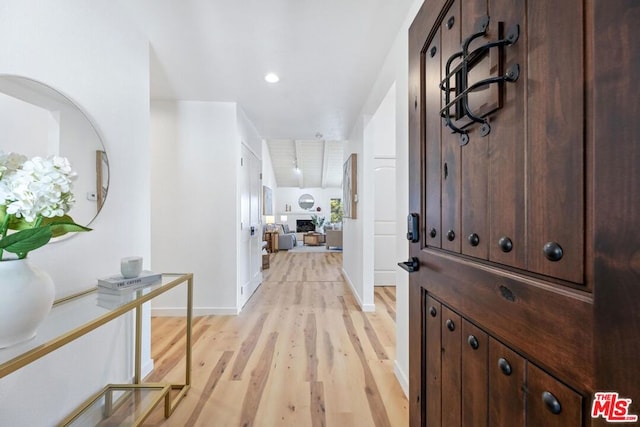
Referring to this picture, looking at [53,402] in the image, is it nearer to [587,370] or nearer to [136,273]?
[136,273]

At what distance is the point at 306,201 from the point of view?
1258 cm

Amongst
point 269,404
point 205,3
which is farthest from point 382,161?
point 269,404

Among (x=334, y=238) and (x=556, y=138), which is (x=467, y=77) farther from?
(x=334, y=238)

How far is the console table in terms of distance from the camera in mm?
749

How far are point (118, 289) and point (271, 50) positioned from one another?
72.2 inches

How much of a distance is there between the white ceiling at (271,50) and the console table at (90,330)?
5.41 feet

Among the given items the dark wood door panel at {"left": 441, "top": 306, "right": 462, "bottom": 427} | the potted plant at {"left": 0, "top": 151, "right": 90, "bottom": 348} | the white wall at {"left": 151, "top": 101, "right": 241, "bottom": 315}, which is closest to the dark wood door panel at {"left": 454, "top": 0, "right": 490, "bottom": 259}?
the dark wood door panel at {"left": 441, "top": 306, "right": 462, "bottom": 427}

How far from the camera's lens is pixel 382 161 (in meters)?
4.27

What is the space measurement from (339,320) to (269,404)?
4.36 feet

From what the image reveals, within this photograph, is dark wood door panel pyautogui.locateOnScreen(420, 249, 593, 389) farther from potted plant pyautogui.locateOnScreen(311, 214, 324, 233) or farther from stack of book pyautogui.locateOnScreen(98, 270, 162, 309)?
potted plant pyautogui.locateOnScreen(311, 214, 324, 233)

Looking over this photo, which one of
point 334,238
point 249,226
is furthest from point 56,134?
point 334,238

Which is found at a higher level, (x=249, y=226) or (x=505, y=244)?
(x=505, y=244)

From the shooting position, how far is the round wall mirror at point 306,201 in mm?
12578

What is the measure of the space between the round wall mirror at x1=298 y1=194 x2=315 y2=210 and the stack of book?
11172 millimetres
